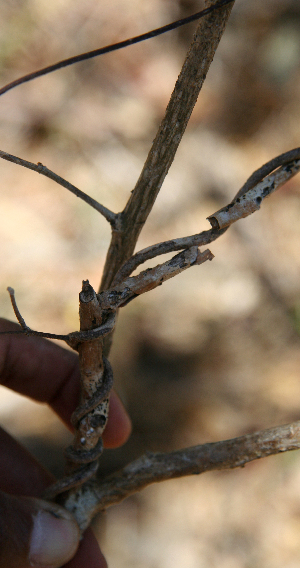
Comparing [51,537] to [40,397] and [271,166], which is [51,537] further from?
[271,166]

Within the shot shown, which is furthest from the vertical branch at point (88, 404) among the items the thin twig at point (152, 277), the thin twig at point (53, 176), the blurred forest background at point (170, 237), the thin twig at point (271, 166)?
the blurred forest background at point (170, 237)

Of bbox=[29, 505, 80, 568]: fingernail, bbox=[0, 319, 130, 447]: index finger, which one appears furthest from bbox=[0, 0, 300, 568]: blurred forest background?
bbox=[29, 505, 80, 568]: fingernail

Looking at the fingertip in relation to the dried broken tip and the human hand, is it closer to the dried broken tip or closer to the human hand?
the human hand

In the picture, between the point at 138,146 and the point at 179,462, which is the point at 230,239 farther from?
the point at 179,462

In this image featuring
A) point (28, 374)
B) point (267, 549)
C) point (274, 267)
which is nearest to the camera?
point (28, 374)

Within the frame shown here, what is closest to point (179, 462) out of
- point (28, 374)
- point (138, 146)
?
point (28, 374)

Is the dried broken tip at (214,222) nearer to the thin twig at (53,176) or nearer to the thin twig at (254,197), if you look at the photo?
the thin twig at (254,197)
